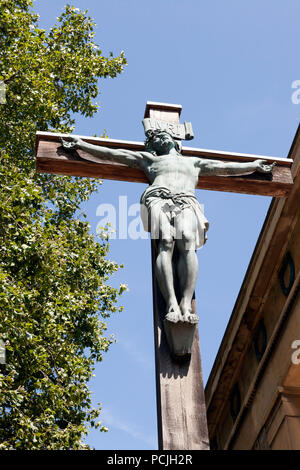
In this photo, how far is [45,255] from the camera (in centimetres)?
1072

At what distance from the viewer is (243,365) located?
1442 cm

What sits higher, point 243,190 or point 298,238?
point 298,238

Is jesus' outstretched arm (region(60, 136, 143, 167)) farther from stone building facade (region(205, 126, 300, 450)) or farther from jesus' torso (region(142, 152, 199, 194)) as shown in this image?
stone building facade (region(205, 126, 300, 450))

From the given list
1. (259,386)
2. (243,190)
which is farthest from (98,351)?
(243,190)

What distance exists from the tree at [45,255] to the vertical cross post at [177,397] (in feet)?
16.4

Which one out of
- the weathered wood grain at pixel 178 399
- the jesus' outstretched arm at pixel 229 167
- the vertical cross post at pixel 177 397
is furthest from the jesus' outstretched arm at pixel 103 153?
the weathered wood grain at pixel 178 399

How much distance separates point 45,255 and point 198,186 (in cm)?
562

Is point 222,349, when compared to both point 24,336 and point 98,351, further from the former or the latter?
point 24,336

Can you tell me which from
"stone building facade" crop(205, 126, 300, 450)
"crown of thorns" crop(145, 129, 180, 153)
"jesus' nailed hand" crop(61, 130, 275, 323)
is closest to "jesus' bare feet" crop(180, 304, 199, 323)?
"jesus' nailed hand" crop(61, 130, 275, 323)

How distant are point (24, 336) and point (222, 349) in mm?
6654

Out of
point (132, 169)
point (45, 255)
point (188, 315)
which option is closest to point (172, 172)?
point (132, 169)

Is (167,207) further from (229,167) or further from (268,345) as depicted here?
(268,345)

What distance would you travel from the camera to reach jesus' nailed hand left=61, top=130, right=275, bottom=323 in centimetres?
444
